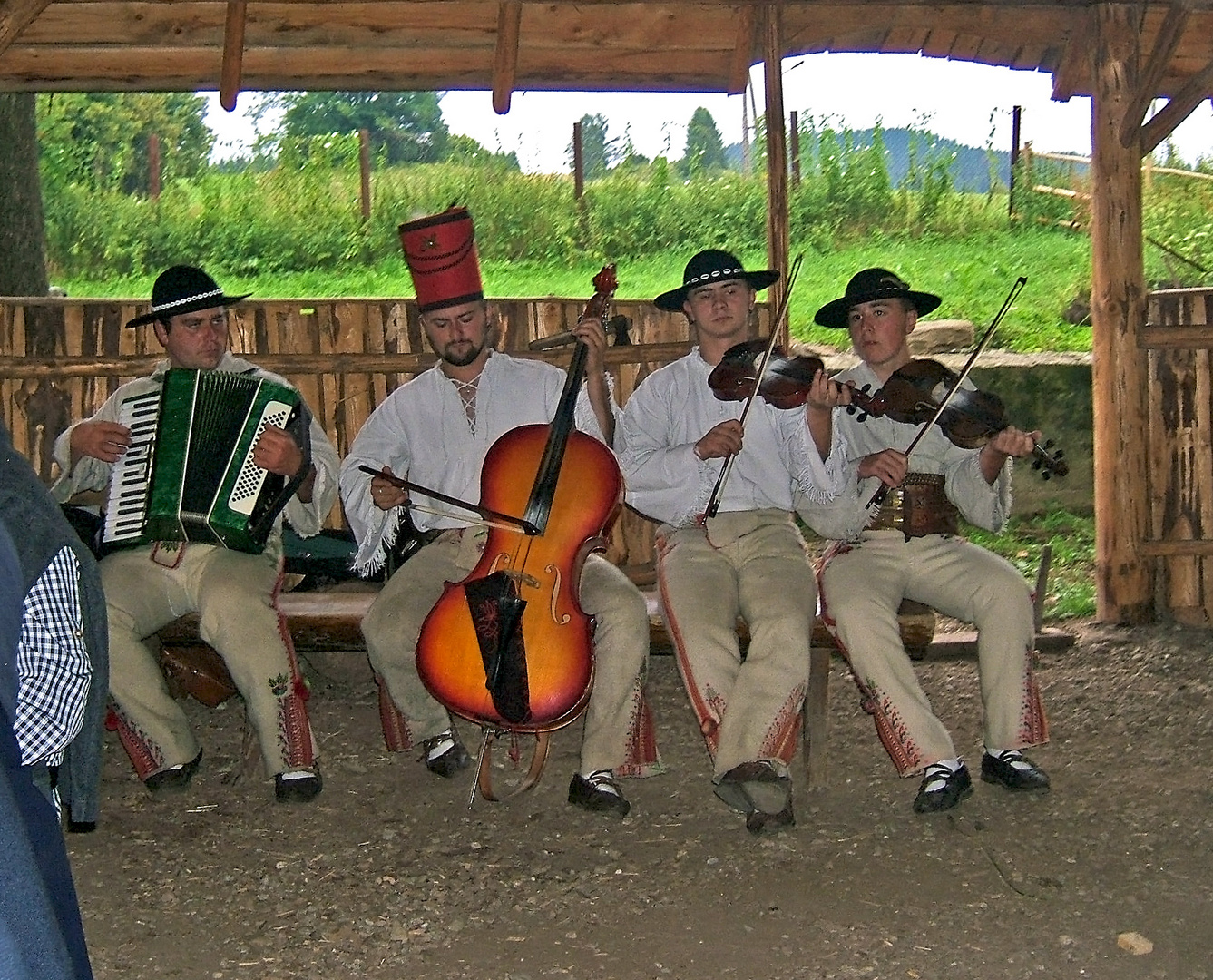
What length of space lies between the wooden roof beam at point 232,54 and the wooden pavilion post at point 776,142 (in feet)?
6.56

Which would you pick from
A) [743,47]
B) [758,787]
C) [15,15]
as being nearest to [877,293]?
[758,787]

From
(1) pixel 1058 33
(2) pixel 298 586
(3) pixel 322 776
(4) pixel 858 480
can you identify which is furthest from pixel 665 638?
(1) pixel 1058 33

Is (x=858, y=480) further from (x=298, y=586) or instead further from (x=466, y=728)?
(x=298, y=586)

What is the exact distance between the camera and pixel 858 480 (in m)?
4.54

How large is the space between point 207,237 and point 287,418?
8231 millimetres

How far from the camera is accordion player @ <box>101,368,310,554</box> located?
4328 millimetres

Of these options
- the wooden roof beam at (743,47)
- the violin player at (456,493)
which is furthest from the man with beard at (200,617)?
the wooden roof beam at (743,47)

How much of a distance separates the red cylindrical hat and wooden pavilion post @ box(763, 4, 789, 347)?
156 cm

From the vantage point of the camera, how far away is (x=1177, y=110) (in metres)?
5.67

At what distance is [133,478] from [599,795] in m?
1.66

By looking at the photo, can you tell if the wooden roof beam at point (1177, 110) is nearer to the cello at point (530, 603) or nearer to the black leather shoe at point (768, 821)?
the cello at point (530, 603)

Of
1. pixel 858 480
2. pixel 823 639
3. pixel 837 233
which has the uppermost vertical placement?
pixel 837 233

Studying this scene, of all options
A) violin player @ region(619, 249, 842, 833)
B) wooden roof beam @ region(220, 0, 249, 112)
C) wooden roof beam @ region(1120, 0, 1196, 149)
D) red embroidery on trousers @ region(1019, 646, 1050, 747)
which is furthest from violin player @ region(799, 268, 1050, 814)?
wooden roof beam @ region(220, 0, 249, 112)

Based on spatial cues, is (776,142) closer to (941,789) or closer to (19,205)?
(941,789)
